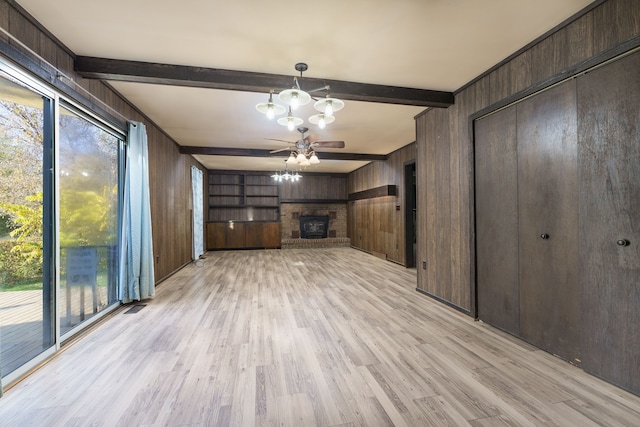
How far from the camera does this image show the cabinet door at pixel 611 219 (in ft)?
5.53

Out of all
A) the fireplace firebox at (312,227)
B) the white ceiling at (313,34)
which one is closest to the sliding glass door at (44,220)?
the white ceiling at (313,34)

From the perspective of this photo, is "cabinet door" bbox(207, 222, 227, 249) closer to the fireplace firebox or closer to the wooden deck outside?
the fireplace firebox

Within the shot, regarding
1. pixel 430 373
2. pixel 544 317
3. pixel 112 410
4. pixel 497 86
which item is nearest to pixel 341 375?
pixel 430 373

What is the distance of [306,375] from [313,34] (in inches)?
104

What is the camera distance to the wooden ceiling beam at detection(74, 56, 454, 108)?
2545 millimetres

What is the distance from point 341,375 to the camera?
6.31ft

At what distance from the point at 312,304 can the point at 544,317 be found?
2329 mm

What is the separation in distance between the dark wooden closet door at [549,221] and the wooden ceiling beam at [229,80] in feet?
3.80

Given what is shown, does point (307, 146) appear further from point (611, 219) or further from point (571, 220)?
point (611, 219)

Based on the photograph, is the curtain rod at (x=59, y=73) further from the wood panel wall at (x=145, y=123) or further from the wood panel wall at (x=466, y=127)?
the wood panel wall at (x=466, y=127)

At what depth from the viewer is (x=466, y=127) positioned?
122 inches

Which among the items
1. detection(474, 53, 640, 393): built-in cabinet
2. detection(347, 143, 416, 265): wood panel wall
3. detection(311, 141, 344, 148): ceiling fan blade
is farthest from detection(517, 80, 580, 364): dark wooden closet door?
detection(347, 143, 416, 265): wood panel wall

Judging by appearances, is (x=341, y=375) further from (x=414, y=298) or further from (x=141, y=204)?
(x=141, y=204)

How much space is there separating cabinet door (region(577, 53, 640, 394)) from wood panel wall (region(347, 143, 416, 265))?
3820mm
